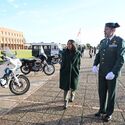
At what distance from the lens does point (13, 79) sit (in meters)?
7.65

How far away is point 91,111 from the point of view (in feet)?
19.5

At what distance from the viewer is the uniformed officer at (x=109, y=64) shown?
4898mm

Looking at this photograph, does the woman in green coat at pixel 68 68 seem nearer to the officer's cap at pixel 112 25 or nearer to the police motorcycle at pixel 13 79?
the officer's cap at pixel 112 25

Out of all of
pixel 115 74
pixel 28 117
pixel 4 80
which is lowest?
pixel 28 117

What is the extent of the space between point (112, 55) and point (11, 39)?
393 feet

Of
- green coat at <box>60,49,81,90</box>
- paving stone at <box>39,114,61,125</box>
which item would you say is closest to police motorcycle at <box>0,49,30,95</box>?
green coat at <box>60,49,81,90</box>

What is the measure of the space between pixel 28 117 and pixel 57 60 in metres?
16.6

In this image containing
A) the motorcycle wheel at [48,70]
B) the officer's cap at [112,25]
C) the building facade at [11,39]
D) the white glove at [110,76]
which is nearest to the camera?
the white glove at [110,76]

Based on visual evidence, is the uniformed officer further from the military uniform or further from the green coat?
the green coat

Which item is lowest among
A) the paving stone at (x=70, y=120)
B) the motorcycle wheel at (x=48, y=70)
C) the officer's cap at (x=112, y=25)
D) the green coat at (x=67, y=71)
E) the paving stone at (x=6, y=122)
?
the paving stone at (x=6, y=122)

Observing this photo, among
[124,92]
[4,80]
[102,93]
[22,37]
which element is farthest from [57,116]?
[22,37]

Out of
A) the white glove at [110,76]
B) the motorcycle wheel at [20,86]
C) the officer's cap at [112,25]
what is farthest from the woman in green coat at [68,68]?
the motorcycle wheel at [20,86]

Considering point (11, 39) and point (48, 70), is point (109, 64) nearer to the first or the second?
point (48, 70)

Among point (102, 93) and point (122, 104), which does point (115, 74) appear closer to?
point (102, 93)
